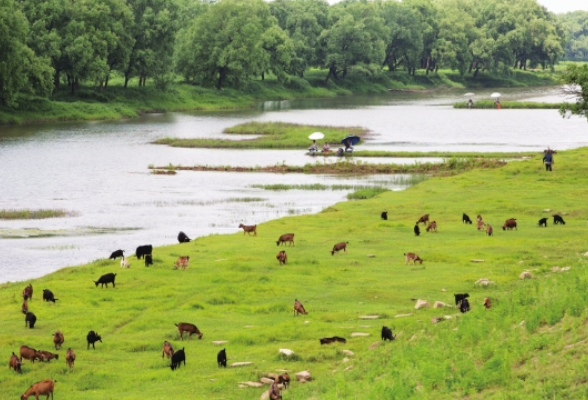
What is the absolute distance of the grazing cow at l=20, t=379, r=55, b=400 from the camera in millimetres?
19861

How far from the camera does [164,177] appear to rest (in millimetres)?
72688

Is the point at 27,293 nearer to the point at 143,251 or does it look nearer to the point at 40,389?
the point at 143,251

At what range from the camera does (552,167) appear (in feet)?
208

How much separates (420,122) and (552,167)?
194 feet

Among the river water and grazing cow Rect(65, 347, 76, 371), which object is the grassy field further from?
the river water

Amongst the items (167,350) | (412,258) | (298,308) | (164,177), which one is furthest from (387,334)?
(164,177)

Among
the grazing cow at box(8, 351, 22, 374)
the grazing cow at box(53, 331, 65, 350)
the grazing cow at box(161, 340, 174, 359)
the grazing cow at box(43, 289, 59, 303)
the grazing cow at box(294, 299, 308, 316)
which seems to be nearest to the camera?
the grazing cow at box(8, 351, 22, 374)

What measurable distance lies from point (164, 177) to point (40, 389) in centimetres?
5325

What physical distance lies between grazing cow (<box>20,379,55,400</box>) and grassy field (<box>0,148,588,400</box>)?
779 mm

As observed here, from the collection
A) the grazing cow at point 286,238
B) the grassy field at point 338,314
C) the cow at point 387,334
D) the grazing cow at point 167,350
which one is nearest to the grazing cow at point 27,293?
the grassy field at point 338,314

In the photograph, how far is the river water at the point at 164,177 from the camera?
4891 centimetres

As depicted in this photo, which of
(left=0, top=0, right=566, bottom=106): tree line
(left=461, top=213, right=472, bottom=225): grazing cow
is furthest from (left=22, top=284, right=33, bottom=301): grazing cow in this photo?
(left=0, top=0, right=566, bottom=106): tree line

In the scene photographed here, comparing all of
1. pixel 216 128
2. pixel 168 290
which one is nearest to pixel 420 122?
pixel 216 128

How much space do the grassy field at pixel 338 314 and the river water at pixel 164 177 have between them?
5.50m
